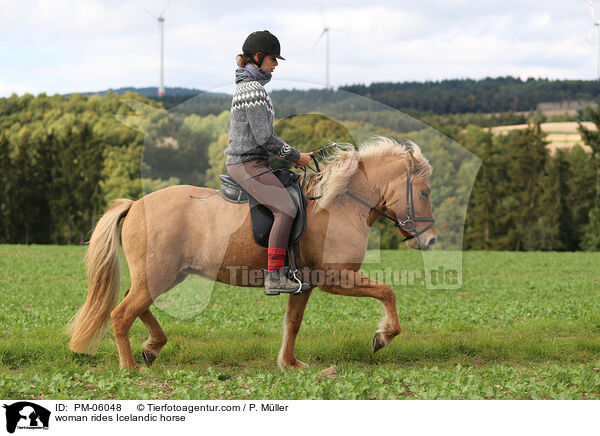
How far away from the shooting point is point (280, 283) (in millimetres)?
6695

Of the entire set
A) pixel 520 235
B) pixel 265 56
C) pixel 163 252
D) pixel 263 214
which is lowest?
pixel 520 235

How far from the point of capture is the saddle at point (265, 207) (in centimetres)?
689

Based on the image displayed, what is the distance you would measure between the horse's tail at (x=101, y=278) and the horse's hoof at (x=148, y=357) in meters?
0.63

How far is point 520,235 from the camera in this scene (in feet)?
183

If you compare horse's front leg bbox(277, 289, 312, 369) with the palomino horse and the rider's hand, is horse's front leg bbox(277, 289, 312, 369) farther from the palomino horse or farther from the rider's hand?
the rider's hand

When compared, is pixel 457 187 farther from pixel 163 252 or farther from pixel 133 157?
pixel 133 157

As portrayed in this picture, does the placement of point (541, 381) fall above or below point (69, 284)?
above

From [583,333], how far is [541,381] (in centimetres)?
411

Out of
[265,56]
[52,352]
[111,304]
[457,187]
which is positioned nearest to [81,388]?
[111,304]

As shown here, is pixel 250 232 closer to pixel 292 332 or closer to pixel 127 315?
pixel 292 332

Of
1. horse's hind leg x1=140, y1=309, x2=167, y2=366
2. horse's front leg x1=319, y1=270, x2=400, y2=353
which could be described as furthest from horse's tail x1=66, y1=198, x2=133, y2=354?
horse's front leg x1=319, y1=270, x2=400, y2=353

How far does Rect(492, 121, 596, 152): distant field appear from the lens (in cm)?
6128

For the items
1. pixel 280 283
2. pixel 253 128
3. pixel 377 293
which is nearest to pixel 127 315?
pixel 280 283

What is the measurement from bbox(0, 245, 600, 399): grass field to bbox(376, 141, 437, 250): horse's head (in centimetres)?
170
